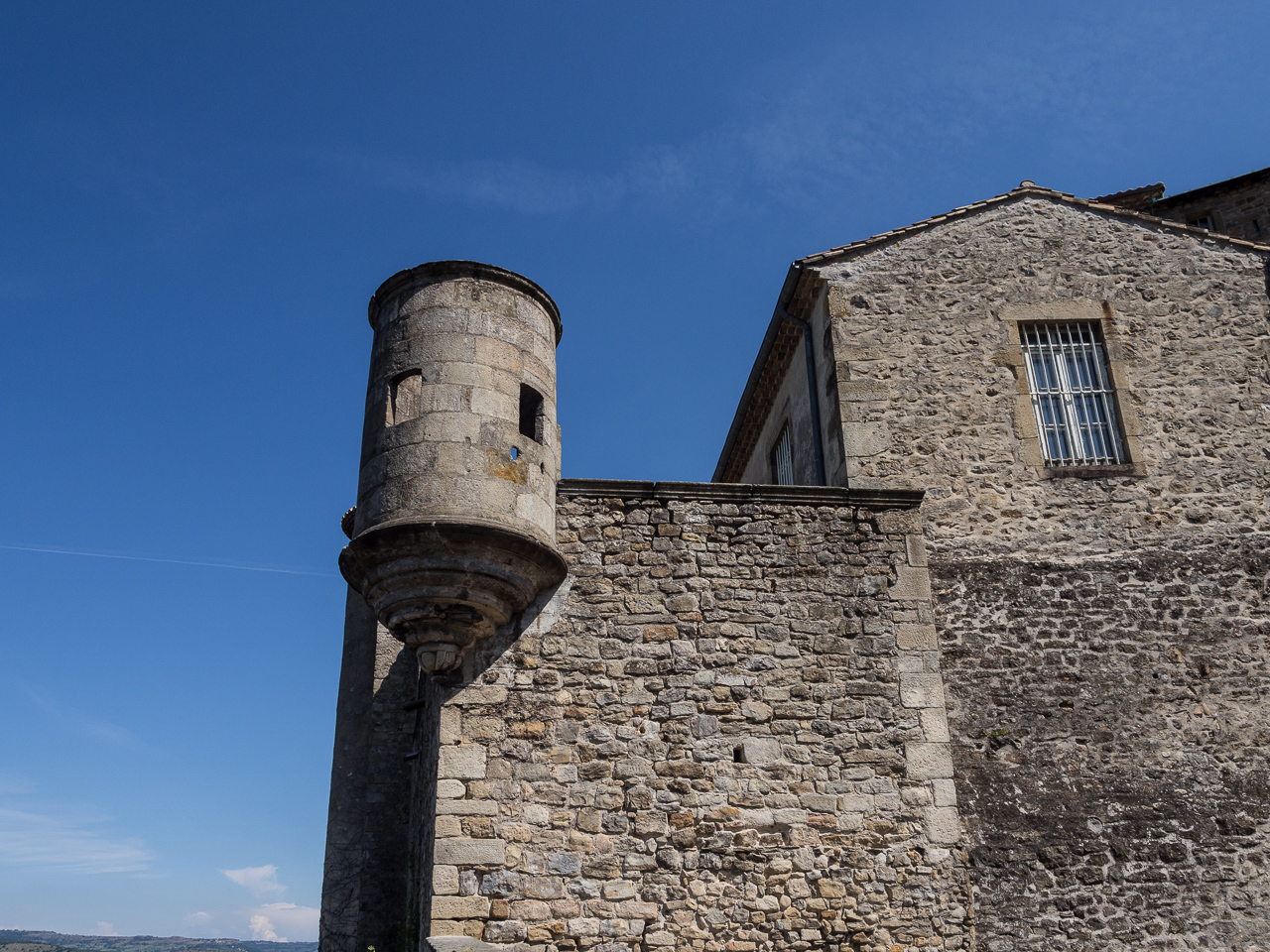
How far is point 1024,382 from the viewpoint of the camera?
9.68m

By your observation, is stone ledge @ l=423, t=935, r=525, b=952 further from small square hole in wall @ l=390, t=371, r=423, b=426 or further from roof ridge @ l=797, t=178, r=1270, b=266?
roof ridge @ l=797, t=178, r=1270, b=266

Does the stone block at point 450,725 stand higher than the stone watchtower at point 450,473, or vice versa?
the stone watchtower at point 450,473

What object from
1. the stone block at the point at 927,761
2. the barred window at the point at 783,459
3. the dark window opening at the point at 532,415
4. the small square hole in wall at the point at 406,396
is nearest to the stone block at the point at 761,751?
the stone block at the point at 927,761

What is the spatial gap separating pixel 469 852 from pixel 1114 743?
5187 mm

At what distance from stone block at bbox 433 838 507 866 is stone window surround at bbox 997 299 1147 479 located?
5.72 meters

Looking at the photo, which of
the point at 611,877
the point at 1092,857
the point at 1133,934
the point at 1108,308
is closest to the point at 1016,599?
the point at 1092,857

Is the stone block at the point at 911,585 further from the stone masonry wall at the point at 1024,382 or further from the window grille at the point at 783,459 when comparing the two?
the window grille at the point at 783,459

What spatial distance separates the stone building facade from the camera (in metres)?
7.38

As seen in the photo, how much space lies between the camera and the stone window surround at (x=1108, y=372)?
9305 millimetres

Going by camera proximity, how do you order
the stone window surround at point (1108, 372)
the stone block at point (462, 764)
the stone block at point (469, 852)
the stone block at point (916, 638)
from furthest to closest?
the stone window surround at point (1108, 372) → the stone block at point (916, 638) → the stone block at point (462, 764) → the stone block at point (469, 852)

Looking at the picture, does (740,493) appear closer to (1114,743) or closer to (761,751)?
(761,751)

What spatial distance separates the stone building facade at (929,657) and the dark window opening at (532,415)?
0.18 m

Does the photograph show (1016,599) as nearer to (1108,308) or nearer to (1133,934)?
(1133,934)

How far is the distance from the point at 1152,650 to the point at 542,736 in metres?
5.18
